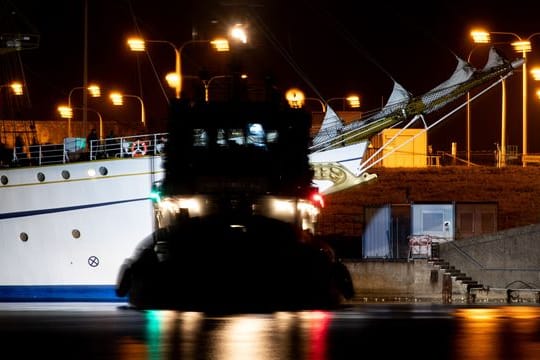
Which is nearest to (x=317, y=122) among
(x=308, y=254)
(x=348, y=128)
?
(x=348, y=128)

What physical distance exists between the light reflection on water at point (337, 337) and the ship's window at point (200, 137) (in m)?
8.20

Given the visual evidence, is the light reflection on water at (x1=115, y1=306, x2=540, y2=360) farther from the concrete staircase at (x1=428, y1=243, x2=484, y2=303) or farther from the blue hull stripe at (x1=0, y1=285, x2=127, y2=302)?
the concrete staircase at (x1=428, y1=243, x2=484, y2=303)

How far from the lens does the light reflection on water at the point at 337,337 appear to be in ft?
53.6

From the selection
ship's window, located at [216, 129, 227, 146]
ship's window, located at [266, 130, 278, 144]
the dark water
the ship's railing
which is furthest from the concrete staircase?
the dark water

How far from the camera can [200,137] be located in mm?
32250

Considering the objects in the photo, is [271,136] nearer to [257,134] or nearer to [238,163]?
[257,134]

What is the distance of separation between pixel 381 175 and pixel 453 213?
11.8 feet

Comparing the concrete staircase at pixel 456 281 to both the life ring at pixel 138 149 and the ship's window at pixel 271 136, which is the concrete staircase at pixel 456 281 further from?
the ship's window at pixel 271 136

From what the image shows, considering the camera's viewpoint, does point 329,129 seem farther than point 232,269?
Yes

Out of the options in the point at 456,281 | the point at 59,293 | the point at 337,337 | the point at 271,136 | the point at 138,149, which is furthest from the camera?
the point at 456,281

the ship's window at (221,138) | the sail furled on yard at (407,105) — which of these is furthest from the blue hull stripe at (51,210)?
the ship's window at (221,138)

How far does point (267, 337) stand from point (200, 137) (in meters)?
14.3

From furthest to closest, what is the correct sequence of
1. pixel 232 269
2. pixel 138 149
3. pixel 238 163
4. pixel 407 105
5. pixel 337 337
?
pixel 407 105, pixel 138 149, pixel 238 163, pixel 232 269, pixel 337 337

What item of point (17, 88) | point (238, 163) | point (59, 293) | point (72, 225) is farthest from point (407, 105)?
point (17, 88)
